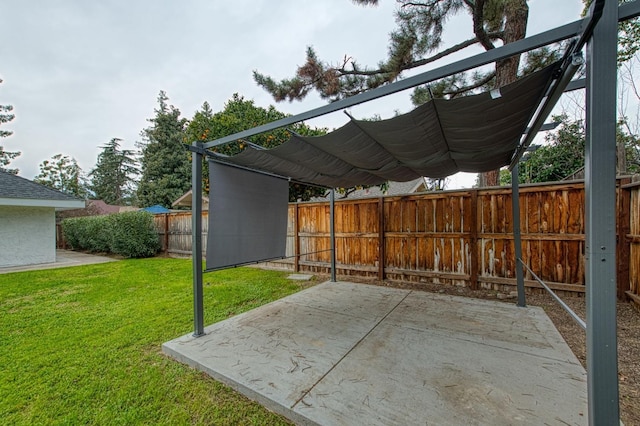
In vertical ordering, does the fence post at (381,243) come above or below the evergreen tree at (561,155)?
below

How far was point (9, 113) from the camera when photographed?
1820 cm

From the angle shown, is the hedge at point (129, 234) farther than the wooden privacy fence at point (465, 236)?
Yes

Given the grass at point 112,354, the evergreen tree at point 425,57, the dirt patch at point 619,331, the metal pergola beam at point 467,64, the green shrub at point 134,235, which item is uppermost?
the evergreen tree at point 425,57

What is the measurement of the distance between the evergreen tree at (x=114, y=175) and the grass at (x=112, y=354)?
3194cm

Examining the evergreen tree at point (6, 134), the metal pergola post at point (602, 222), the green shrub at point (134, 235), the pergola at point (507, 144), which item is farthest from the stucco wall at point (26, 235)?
the evergreen tree at point (6, 134)

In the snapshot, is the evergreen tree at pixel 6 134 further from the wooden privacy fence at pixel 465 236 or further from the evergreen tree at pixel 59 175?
the wooden privacy fence at pixel 465 236

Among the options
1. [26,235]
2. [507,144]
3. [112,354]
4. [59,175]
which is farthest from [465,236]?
[59,175]

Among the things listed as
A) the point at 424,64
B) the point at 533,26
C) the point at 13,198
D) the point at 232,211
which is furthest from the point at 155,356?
the point at 13,198

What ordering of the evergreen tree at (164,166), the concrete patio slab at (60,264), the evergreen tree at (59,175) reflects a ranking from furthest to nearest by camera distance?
1. the evergreen tree at (59,175)
2. the evergreen tree at (164,166)
3. the concrete patio slab at (60,264)

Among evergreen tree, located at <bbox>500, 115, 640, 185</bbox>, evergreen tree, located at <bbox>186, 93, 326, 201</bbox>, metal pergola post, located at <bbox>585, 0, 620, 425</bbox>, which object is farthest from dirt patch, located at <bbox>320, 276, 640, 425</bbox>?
evergreen tree, located at <bbox>500, 115, 640, 185</bbox>

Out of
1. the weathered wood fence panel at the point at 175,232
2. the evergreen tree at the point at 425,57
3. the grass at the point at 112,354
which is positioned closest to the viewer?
the grass at the point at 112,354

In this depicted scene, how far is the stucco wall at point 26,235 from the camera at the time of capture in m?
8.09

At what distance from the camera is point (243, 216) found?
11.5 feet

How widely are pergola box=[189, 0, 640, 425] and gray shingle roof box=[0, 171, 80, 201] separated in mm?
9551
